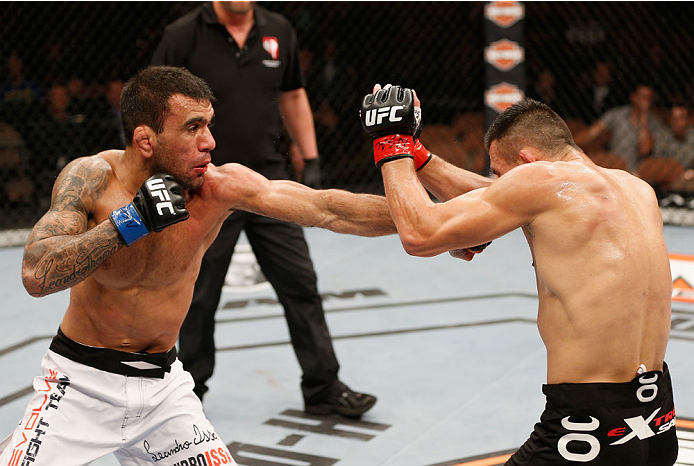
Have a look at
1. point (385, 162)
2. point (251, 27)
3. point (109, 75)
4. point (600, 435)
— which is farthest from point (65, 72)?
point (600, 435)

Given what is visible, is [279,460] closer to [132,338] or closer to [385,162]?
[132,338]

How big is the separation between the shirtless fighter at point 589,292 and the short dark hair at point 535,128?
10cm

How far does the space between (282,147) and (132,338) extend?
5.52 m

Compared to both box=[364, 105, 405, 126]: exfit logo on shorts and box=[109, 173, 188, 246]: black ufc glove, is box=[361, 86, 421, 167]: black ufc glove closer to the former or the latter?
box=[364, 105, 405, 126]: exfit logo on shorts

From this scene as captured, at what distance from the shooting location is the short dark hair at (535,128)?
7.32 ft

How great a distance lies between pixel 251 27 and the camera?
12.4ft

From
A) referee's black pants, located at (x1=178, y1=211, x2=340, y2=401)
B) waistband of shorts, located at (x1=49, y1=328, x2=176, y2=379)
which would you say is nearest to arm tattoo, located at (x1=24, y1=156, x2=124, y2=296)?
waistband of shorts, located at (x1=49, y1=328, x2=176, y2=379)

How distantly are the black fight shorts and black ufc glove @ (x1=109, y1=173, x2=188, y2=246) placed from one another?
99cm

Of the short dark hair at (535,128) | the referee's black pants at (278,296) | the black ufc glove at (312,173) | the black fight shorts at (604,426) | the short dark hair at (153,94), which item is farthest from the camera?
the black ufc glove at (312,173)

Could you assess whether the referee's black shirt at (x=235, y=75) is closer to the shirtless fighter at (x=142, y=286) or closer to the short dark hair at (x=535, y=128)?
the shirtless fighter at (x=142, y=286)

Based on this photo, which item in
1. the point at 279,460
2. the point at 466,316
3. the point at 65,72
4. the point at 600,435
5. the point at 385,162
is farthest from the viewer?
the point at 65,72

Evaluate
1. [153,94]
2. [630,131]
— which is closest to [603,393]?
[153,94]

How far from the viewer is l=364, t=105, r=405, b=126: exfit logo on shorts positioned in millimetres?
2254

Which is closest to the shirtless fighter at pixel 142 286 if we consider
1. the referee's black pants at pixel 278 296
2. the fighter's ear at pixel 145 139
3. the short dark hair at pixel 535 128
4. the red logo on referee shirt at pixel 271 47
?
the fighter's ear at pixel 145 139
